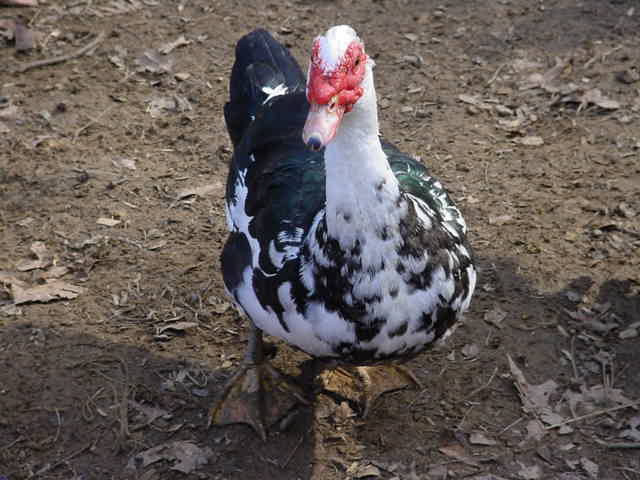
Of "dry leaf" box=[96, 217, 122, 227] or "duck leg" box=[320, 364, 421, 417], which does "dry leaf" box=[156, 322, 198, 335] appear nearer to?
"duck leg" box=[320, 364, 421, 417]

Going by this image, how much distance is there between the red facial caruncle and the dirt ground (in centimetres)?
166

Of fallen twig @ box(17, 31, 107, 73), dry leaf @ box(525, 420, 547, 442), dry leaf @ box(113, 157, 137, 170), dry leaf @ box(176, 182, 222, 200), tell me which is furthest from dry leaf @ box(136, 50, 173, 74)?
dry leaf @ box(525, 420, 547, 442)

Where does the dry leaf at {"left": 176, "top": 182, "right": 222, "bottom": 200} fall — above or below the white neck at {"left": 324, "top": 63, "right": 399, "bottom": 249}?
below

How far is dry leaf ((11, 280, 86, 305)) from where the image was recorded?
14.0 ft

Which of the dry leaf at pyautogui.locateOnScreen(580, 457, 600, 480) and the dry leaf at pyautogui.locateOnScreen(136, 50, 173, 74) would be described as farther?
the dry leaf at pyautogui.locateOnScreen(136, 50, 173, 74)

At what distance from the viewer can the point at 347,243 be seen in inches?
114

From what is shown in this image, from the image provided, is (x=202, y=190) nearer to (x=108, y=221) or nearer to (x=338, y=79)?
(x=108, y=221)

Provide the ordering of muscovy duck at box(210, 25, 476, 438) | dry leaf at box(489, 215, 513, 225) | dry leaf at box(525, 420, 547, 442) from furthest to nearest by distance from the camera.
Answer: dry leaf at box(489, 215, 513, 225) < dry leaf at box(525, 420, 547, 442) < muscovy duck at box(210, 25, 476, 438)

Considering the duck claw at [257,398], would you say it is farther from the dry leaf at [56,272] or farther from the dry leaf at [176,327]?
the dry leaf at [56,272]

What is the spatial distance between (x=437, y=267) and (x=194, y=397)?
56.4 inches

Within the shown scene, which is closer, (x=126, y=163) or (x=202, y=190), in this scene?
(x=202, y=190)

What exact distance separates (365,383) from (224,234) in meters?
1.34

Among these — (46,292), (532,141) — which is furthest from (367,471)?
(532,141)

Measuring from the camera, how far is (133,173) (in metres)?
5.17
